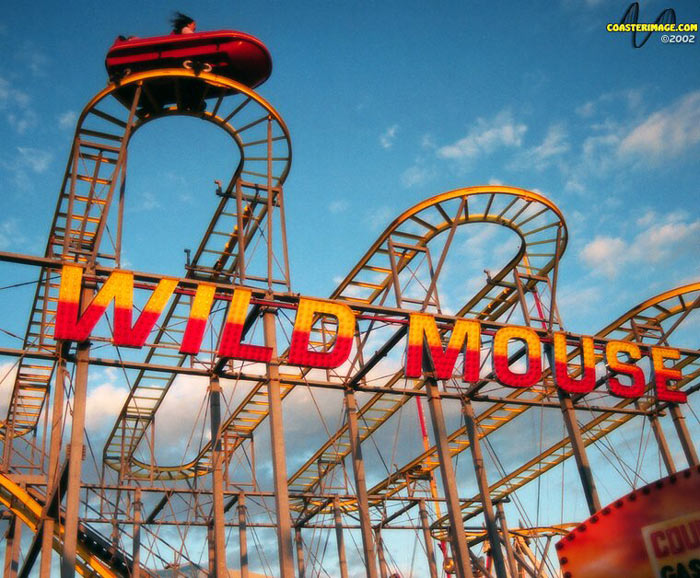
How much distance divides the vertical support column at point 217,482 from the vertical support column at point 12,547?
14.8 metres

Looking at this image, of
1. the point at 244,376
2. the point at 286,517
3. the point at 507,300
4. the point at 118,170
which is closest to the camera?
the point at 286,517

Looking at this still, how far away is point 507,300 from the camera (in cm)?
Result: 2903

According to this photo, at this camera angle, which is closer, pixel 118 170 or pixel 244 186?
pixel 118 170

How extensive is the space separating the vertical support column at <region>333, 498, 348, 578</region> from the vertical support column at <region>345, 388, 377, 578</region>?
11.8 meters

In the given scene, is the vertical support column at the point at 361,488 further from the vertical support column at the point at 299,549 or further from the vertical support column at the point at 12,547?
the vertical support column at the point at 12,547

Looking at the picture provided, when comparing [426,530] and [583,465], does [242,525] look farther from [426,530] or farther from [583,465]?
[583,465]

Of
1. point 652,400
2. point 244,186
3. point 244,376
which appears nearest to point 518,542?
point 652,400

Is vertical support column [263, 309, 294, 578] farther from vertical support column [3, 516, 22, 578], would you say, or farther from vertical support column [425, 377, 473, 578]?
vertical support column [3, 516, 22, 578]

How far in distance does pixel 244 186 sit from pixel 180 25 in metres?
6.00

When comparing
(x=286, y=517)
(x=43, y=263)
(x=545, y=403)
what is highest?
(x=43, y=263)

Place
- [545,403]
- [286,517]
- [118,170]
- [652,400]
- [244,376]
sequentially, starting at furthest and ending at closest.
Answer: [652,400], [545,403], [244,376], [118,170], [286,517]

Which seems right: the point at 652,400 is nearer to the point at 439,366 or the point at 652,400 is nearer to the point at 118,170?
the point at 439,366

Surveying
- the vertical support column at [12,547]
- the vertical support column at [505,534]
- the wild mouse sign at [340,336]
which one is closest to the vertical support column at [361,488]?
the wild mouse sign at [340,336]

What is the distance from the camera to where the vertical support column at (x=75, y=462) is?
15.3 meters
